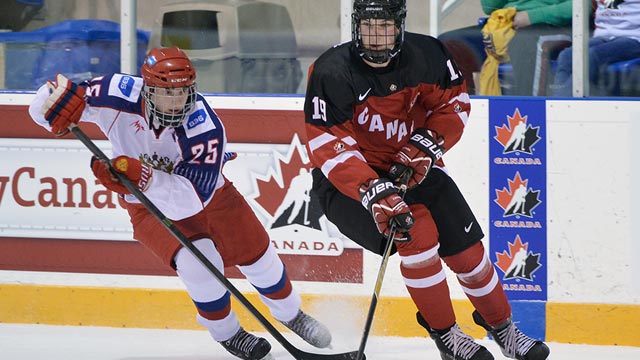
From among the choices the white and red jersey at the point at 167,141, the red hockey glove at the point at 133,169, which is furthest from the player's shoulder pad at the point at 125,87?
the red hockey glove at the point at 133,169

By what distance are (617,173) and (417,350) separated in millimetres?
1007

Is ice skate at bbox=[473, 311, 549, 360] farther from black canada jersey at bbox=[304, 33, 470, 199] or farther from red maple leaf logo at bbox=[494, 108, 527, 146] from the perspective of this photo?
red maple leaf logo at bbox=[494, 108, 527, 146]

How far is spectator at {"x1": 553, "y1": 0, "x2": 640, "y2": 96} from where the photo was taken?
14.2 feet

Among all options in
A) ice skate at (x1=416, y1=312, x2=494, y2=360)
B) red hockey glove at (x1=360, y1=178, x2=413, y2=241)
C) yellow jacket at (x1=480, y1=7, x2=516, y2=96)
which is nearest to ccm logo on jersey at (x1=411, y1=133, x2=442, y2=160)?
red hockey glove at (x1=360, y1=178, x2=413, y2=241)

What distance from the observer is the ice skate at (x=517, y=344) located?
3365 mm

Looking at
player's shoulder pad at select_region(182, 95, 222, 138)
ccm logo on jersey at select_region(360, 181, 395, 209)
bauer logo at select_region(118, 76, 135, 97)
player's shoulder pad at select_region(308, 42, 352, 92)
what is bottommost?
ccm logo on jersey at select_region(360, 181, 395, 209)

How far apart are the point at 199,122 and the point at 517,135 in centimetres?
137

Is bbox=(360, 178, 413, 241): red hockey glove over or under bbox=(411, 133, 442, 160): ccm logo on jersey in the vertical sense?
under

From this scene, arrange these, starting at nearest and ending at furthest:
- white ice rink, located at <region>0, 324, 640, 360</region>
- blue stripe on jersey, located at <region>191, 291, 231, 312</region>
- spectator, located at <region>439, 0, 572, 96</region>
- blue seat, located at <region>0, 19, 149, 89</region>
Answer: blue stripe on jersey, located at <region>191, 291, 231, 312</region>
white ice rink, located at <region>0, 324, 640, 360</region>
spectator, located at <region>439, 0, 572, 96</region>
blue seat, located at <region>0, 19, 149, 89</region>

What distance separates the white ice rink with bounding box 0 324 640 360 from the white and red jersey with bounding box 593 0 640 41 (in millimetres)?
1209

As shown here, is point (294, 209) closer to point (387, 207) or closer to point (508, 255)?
point (508, 255)

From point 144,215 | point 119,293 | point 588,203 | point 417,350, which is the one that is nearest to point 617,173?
point 588,203

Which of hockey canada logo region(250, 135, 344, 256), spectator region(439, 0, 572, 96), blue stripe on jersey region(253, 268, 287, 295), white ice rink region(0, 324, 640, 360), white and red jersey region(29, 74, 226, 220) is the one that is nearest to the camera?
white and red jersey region(29, 74, 226, 220)

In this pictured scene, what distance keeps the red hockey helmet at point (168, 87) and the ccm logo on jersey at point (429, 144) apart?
2.37 feet
